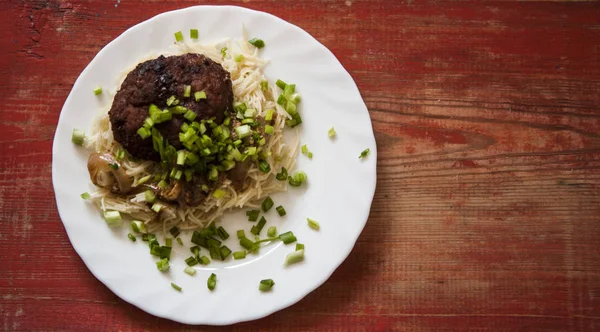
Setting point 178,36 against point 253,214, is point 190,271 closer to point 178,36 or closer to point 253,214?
point 253,214

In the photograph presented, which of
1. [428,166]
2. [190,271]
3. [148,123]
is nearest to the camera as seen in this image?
[148,123]

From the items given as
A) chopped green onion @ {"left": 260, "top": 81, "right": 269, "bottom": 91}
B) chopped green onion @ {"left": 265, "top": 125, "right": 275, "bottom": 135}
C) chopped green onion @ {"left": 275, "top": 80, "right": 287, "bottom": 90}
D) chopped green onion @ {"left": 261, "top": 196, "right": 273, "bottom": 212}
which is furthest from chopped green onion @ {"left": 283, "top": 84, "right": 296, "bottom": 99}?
chopped green onion @ {"left": 261, "top": 196, "right": 273, "bottom": 212}

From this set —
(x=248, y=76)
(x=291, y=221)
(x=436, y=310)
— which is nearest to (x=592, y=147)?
(x=436, y=310)

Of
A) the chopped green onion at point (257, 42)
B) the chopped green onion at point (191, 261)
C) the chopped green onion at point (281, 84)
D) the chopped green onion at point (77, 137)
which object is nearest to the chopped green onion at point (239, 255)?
the chopped green onion at point (191, 261)

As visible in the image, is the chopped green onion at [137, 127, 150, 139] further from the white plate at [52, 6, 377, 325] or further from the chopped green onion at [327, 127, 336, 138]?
the chopped green onion at [327, 127, 336, 138]

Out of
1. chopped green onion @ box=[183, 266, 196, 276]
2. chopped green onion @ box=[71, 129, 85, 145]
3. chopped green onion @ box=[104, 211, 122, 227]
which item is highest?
chopped green onion @ box=[71, 129, 85, 145]

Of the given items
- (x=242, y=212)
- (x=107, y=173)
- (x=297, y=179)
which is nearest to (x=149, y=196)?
(x=107, y=173)

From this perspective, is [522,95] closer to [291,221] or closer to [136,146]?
[291,221]
